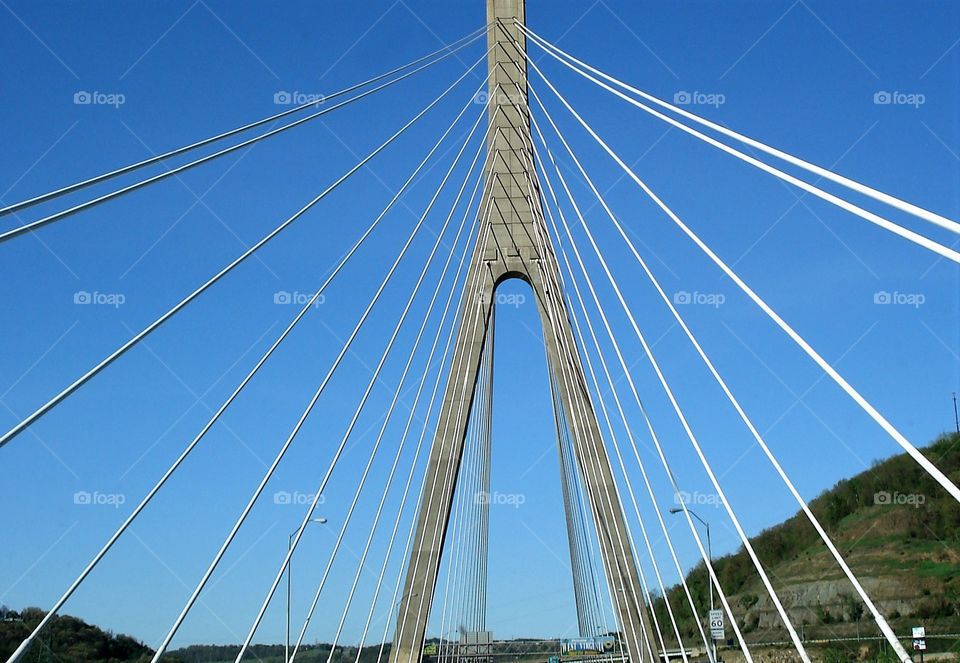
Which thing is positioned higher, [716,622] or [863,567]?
[863,567]

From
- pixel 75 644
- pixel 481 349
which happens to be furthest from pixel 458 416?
pixel 75 644

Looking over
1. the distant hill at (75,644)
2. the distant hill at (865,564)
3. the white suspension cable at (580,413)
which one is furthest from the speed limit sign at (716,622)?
the distant hill at (865,564)

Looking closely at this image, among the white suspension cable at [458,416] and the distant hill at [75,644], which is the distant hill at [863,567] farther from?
the white suspension cable at [458,416]

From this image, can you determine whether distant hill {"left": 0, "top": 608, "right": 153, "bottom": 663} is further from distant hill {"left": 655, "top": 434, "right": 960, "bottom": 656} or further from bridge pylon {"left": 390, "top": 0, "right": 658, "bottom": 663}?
distant hill {"left": 655, "top": 434, "right": 960, "bottom": 656}

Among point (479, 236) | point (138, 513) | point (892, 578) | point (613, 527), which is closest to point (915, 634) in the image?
point (613, 527)

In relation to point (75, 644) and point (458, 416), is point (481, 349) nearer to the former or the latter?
point (458, 416)

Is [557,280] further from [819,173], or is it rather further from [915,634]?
[915,634]

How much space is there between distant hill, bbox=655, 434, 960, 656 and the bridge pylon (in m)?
50.0

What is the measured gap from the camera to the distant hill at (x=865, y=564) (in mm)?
77938

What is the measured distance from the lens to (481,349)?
2578 cm

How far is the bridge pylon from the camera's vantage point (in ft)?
78.7

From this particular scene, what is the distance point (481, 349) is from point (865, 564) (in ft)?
233

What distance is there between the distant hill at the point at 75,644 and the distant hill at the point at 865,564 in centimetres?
4854

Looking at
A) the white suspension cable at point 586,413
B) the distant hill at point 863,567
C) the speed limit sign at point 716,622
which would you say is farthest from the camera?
the distant hill at point 863,567
